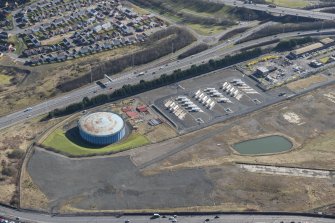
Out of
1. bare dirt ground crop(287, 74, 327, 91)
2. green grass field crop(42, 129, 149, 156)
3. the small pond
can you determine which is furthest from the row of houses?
the small pond

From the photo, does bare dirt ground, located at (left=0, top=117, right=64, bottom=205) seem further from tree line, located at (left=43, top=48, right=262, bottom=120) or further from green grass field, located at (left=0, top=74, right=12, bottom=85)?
green grass field, located at (left=0, top=74, right=12, bottom=85)

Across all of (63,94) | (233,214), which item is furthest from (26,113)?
(233,214)

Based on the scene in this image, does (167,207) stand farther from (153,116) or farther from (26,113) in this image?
(26,113)

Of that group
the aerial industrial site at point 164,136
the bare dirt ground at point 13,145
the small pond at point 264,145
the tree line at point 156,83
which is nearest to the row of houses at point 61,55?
the aerial industrial site at point 164,136

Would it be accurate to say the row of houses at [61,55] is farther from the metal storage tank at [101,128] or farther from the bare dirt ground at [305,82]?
the bare dirt ground at [305,82]

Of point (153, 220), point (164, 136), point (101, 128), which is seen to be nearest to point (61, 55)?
point (101, 128)
